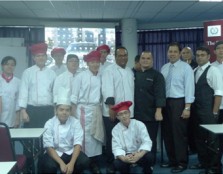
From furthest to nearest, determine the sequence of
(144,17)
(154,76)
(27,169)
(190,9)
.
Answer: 1. (144,17)
2. (190,9)
3. (154,76)
4. (27,169)

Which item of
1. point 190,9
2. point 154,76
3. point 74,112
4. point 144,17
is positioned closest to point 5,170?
point 74,112

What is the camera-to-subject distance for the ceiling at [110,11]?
6.20 metres

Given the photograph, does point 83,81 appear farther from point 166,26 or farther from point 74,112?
point 166,26

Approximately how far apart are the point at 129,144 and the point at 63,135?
2.25 ft

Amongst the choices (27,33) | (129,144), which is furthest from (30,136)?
(27,33)

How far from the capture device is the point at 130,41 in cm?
812

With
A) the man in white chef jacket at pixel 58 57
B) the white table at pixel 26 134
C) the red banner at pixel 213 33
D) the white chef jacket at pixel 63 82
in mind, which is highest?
the red banner at pixel 213 33

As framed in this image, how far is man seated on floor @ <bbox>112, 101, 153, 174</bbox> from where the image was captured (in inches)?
127

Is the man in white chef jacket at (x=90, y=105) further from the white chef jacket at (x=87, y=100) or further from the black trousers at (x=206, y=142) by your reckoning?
the black trousers at (x=206, y=142)

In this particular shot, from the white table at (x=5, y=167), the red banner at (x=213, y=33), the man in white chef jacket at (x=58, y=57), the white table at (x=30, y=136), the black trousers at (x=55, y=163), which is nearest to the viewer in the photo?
the white table at (x=5, y=167)

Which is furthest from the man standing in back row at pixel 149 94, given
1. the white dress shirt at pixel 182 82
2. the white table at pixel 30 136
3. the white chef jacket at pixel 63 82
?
the white table at pixel 30 136

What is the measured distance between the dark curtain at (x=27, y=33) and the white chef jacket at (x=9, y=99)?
4.39m

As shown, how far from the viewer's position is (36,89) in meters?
3.78

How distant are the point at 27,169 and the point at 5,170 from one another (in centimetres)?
113
